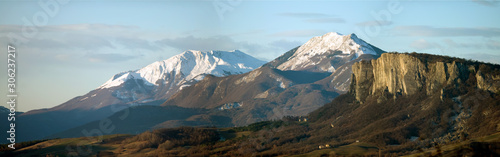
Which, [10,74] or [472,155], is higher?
[10,74]

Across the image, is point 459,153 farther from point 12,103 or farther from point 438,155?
point 12,103

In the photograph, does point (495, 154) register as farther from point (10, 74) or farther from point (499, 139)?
point (10, 74)

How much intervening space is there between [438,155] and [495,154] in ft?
59.2

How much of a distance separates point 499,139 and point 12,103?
166 meters

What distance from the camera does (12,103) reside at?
199875 millimetres

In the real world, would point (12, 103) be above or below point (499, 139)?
above

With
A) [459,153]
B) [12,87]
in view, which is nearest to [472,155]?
[459,153]

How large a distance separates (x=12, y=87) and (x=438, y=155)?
468 ft

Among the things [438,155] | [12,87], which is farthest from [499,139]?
[12,87]

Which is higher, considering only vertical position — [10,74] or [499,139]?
[10,74]

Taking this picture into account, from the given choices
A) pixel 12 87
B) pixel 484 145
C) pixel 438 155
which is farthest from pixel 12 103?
pixel 484 145

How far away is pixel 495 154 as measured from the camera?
18812cm

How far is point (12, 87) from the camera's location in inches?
7461

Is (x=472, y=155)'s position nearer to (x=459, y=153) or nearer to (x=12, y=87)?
(x=459, y=153)
